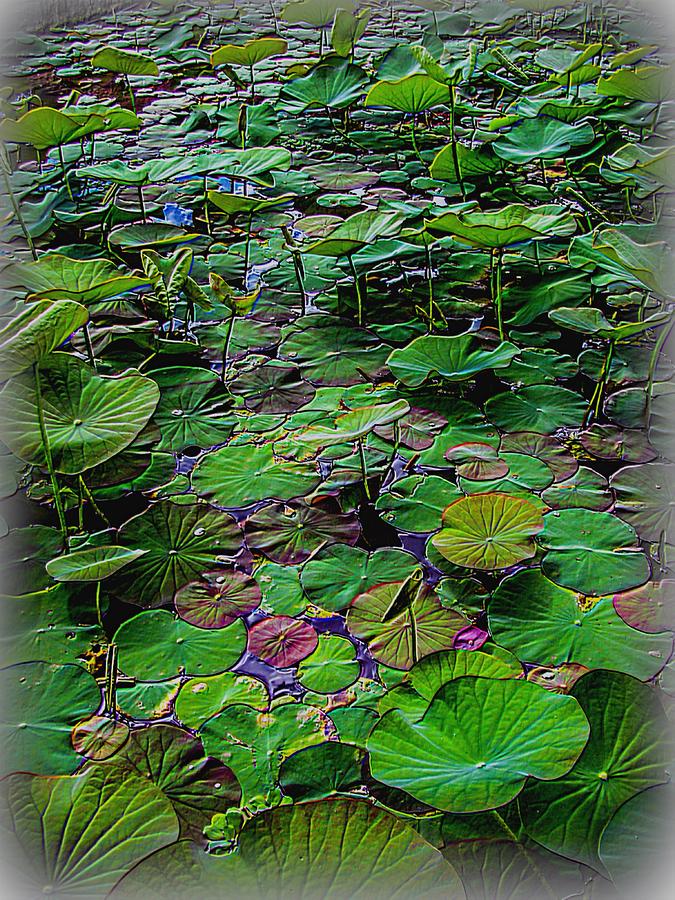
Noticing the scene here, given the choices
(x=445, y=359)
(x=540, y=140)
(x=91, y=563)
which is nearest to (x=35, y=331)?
(x=91, y=563)

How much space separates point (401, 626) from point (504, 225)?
1.03 m

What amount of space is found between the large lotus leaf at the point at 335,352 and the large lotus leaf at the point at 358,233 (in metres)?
0.17

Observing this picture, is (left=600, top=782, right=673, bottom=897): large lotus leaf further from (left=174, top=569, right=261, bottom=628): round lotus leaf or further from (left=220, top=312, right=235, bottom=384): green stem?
(left=220, top=312, right=235, bottom=384): green stem

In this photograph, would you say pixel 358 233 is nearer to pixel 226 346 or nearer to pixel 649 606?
pixel 226 346

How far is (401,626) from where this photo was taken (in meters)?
1.27

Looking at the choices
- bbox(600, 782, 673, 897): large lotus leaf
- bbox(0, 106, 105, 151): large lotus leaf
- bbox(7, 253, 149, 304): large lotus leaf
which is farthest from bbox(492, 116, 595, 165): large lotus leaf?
bbox(600, 782, 673, 897): large lotus leaf

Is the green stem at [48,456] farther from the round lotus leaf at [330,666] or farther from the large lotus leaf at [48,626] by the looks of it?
the round lotus leaf at [330,666]

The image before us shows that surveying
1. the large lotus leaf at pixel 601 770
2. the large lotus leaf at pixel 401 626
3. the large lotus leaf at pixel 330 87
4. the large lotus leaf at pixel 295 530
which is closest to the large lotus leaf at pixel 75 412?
the large lotus leaf at pixel 295 530

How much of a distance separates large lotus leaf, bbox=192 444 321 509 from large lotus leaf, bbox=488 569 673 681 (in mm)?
420

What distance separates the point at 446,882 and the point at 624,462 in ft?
3.13

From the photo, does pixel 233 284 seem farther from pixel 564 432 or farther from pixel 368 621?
pixel 368 621

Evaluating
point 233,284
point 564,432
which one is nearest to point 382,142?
point 233,284

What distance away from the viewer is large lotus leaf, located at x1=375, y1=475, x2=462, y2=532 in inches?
57.3

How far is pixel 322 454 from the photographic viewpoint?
1.61 m
